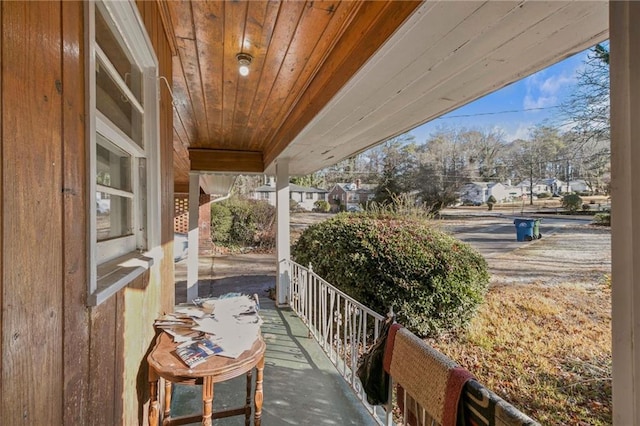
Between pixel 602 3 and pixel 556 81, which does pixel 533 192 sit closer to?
pixel 556 81

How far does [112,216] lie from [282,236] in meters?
3.09

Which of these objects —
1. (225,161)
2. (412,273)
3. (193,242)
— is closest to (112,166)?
(412,273)

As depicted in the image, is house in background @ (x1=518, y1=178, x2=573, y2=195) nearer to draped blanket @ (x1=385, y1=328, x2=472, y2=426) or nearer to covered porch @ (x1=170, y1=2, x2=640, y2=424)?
covered porch @ (x1=170, y1=2, x2=640, y2=424)

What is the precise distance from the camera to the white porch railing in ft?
7.12

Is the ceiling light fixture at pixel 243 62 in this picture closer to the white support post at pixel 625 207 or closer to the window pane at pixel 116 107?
the window pane at pixel 116 107

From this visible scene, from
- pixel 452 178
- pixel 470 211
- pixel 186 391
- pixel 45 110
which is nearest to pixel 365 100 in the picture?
pixel 45 110

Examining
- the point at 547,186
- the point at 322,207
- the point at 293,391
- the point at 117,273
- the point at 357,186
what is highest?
the point at 357,186

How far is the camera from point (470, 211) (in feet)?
26.0

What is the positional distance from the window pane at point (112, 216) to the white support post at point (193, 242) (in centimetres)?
355

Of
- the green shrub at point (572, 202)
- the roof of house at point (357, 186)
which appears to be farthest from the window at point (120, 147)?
the roof of house at point (357, 186)

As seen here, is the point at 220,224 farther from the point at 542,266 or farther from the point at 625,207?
the point at 625,207

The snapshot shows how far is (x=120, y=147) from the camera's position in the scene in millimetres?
1305

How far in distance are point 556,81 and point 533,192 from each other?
7.20 ft

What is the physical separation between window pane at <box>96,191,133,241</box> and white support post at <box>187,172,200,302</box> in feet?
11.6
